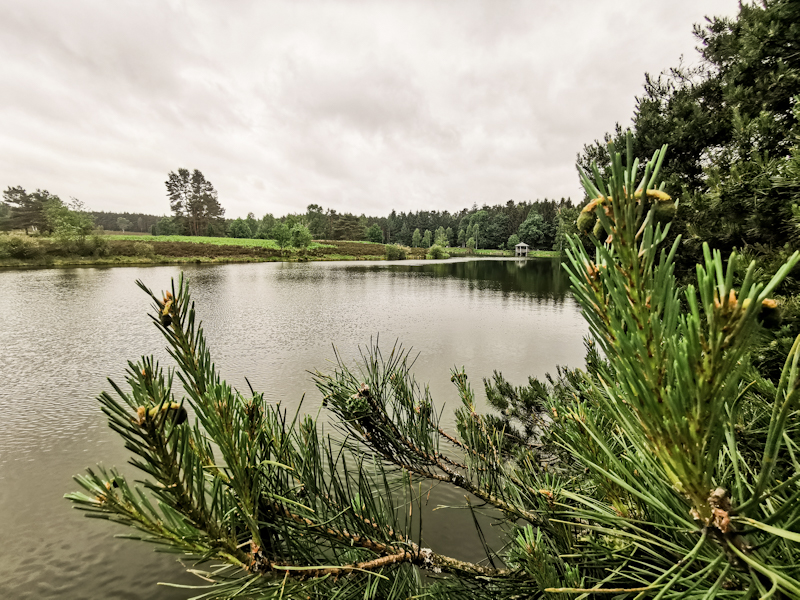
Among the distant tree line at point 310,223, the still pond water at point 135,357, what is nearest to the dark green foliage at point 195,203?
the distant tree line at point 310,223

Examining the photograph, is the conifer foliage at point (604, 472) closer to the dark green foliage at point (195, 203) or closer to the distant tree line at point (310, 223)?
the distant tree line at point (310, 223)

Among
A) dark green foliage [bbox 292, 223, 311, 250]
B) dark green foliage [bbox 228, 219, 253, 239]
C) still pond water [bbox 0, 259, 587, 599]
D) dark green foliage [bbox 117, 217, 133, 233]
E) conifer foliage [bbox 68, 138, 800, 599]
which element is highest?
dark green foliage [bbox 117, 217, 133, 233]

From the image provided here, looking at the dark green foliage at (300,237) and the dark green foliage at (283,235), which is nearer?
the dark green foliage at (283,235)

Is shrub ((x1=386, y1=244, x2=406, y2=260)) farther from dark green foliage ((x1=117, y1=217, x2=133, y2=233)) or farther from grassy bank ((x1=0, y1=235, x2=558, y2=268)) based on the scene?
dark green foliage ((x1=117, y1=217, x2=133, y2=233))

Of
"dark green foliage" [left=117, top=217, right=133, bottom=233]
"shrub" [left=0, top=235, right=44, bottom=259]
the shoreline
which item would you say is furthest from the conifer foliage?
"dark green foliage" [left=117, top=217, right=133, bottom=233]

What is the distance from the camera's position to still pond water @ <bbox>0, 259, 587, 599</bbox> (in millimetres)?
3584

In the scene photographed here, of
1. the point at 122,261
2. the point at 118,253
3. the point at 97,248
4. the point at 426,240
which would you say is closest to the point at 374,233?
the point at 426,240

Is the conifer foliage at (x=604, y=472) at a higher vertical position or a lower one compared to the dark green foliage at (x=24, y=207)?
lower

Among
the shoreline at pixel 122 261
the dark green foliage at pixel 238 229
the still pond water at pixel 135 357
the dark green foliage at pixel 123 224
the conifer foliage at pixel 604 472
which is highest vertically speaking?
the dark green foliage at pixel 123 224

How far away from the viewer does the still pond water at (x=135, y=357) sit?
3.58m

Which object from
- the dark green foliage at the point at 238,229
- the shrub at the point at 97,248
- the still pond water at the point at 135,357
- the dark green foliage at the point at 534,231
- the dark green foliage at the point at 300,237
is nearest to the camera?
the still pond water at the point at 135,357

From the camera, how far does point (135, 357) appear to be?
8.69 meters

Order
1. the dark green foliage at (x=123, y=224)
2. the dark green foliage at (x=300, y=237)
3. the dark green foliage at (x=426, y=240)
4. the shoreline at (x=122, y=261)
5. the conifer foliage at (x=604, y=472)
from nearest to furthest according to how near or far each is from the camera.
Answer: the conifer foliage at (x=604, y=472) < the shoreline at (x=122, y=261) < the dark green foliage at (x=300, y=237) < the dark green foliage at (x=426, y=240) < the dark green foliage at (x=123, y=224)

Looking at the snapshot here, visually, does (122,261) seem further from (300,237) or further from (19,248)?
(300,237)
